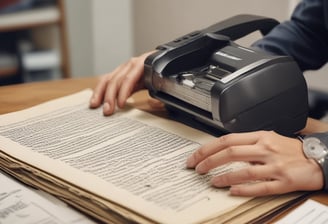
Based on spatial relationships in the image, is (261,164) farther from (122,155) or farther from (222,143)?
(122,155)

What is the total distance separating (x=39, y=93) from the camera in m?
1.11

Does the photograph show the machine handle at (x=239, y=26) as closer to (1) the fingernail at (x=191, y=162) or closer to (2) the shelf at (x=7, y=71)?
(1) the fingernail at (x=191, y=162)

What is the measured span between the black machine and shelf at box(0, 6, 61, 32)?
1663mm

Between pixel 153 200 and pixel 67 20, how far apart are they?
7.06 ft

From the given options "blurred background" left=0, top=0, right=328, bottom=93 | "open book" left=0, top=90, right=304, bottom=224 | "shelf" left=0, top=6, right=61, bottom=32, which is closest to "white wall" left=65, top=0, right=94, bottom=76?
"blurred background" left=0, top=0, right=328, bottom=93

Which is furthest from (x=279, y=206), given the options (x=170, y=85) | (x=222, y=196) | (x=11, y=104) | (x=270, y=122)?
(x=11, y=104)

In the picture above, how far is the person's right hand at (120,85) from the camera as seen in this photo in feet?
3.20

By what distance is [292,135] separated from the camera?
0.84 m

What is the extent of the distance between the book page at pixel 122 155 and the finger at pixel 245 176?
0.04 feet

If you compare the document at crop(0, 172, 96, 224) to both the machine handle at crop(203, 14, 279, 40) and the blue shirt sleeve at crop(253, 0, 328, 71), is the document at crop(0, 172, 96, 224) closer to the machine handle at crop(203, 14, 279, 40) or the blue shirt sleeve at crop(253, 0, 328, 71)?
the machine handle at crop(203, 14, 279, 40)

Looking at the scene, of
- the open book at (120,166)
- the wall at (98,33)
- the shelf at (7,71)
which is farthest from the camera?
the wall at (98,33)

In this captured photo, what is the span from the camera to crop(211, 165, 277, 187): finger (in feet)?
2.15

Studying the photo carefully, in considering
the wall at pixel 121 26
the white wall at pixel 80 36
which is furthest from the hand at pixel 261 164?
the white wall at pixel 80 36

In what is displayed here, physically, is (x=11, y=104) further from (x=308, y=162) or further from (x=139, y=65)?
(x=308, y=162)
